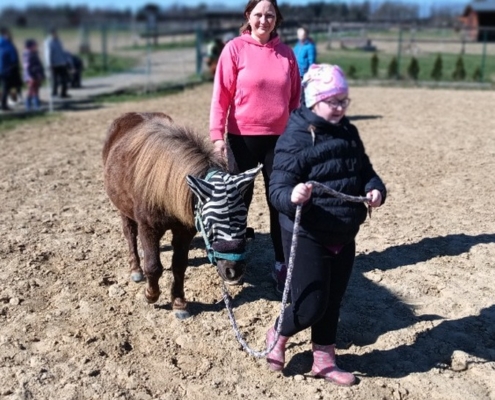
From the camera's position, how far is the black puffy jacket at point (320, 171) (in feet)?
9.53

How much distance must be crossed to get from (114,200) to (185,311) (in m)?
0.95

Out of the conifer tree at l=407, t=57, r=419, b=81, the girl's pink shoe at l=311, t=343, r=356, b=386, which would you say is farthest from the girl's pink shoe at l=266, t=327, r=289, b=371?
the conifer tree at l=407, t=57, r=419, b=81

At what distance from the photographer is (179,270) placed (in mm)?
3992

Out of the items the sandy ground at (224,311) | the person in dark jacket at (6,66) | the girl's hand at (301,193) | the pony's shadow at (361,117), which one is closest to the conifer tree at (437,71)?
the pony's shadow at (361,117)

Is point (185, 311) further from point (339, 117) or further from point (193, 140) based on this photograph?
point (339, 117)

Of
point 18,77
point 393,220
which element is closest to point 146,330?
point 393,220

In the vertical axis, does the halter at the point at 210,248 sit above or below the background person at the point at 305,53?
below

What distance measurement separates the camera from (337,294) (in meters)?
3.18

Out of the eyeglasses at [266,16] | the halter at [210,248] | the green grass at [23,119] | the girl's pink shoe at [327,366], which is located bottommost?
the green grass at [23,119]

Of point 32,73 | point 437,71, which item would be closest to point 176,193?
point 32,73

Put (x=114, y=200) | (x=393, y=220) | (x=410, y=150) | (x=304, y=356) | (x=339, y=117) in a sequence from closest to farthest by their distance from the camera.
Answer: (x=339, y=117) → (x=304, y=356) → (x=114, y=200) → (x=393, y=220) → (x=410, y=150)

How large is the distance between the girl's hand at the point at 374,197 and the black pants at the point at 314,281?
→ 0.27 m

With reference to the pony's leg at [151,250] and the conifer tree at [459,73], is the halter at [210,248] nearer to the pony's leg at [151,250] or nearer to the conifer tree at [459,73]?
the pony's leg at [151,250]

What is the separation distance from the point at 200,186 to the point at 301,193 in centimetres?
64
